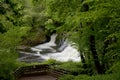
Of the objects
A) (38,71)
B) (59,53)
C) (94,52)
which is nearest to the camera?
(94,52)

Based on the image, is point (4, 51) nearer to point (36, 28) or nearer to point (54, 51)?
point (54, 51)

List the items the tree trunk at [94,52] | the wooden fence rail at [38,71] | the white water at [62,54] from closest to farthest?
1. the tree trunk at [94,52]
2. the wooden fence rail at [38,71]
3. the white water at [62,54]

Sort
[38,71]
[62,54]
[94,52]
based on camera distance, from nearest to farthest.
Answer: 1. [94,52]
2. [38,71]
3. [62,54]

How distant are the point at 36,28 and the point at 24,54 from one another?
867 centimetres

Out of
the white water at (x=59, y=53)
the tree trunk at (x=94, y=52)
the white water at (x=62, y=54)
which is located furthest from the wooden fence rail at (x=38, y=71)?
the white water at (x=59, y=53)

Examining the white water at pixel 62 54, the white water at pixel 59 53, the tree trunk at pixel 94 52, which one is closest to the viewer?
the tree trunk at pixel 94 52

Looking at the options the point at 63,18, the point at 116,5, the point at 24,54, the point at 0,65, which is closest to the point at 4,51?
the point at 0,65

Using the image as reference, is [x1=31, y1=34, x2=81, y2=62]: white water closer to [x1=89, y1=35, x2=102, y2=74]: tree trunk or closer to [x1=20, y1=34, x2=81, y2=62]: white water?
[x1=20, y1=34, x2=81, y2=62]: white water

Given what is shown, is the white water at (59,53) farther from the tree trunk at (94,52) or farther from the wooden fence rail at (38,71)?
the tree trunk at (94,52)

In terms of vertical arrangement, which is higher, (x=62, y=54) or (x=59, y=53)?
(x=59, y=53)

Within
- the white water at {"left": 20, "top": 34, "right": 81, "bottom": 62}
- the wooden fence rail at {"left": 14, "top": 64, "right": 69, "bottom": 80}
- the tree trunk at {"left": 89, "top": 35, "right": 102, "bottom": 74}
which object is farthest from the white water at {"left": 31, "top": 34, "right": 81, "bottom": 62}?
the tree trunk at {"left": 89, "top": 35, "right": 102, "bottom": 74}

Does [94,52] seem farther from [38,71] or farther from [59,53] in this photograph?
[59,53]

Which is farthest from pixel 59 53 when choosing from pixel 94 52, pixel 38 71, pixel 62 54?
pixel 94 52

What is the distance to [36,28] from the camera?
140ft
